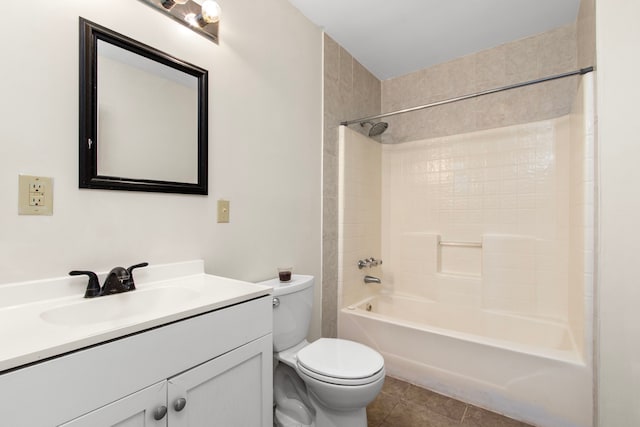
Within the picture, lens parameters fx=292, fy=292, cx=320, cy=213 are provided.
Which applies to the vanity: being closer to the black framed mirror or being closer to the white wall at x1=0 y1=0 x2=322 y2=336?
the white wall at x1=0 y1=0 x2=322 y2=336

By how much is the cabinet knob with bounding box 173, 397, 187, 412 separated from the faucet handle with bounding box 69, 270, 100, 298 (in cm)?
49

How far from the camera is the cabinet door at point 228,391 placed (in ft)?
2.71

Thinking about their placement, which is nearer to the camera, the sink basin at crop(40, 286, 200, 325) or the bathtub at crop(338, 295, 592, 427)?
the sink basin at crop(40, 286, 200, 325)

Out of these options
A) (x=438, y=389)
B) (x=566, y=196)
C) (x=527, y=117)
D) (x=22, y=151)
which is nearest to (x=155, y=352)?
(x=22, y=151)

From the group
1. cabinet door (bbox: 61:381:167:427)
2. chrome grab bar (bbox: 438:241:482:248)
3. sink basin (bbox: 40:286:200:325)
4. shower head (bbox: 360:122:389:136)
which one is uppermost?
shower head (bbox: 360:122:389:136)

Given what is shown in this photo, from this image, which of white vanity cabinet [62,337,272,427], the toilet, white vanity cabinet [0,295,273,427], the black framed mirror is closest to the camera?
white vanity cabinet [0,295,273,427]

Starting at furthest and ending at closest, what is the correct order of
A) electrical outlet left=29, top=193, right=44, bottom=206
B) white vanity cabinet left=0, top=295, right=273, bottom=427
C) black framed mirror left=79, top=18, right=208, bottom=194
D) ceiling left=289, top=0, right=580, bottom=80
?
ceiling left=289, top=0, right=580, bottom=80
black framed mirror left=79, top=18, right=208, bottom=194
electrical outlet left=29, top=193, right=44, bottom=206
white vanity cabinet left=0, top=295, right=273, bottom=427

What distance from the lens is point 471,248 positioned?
2436mm

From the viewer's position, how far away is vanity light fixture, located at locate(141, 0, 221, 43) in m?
1.25

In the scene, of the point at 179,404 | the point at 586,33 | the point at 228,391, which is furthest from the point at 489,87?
the point at 179,404

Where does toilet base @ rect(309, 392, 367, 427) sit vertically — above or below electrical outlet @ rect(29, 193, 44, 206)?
below

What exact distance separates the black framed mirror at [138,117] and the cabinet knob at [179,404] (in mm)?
779

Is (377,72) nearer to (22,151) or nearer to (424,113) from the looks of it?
(424,113)

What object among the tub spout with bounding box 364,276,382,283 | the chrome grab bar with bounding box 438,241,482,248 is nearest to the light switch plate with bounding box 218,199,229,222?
the tub spout with bounding box 364,276,382,283
